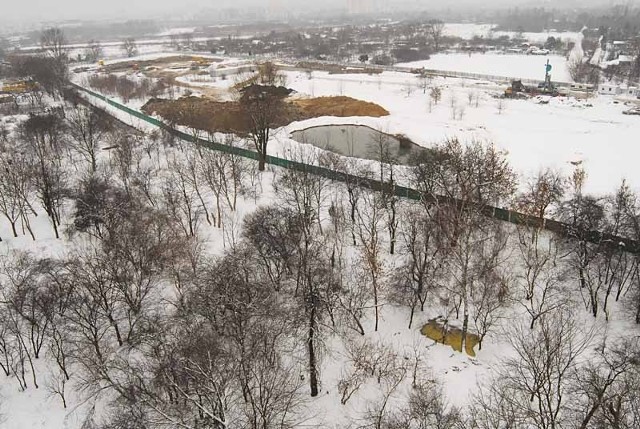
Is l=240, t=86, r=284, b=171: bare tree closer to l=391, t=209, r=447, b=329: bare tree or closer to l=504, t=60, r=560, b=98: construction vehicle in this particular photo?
l=391, t=209, r=447, b=329: bare tree

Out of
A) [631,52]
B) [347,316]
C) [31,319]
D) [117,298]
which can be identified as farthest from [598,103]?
[31,319]

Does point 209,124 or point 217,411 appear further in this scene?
point 209,124

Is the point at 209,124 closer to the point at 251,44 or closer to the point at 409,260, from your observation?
the point at 409,260

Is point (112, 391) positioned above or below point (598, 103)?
below

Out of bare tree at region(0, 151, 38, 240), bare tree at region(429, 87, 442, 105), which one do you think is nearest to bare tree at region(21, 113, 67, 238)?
bare tree at region(0, 151, 38, 240)

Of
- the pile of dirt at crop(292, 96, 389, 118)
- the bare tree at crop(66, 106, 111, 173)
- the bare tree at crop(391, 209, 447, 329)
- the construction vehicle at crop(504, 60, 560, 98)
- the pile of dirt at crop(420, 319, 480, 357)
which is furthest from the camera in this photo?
the construction vehicle at crop(504, 60, 560, 98)

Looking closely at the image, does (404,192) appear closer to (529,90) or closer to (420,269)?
(420,269)

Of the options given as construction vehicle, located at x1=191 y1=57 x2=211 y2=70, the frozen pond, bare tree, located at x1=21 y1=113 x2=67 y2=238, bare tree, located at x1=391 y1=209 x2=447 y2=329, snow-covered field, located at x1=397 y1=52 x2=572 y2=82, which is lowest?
bare tree, located at x1=391 y1=209 x2=447 y2=329

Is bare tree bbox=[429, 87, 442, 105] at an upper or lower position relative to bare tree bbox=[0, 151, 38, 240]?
upper
